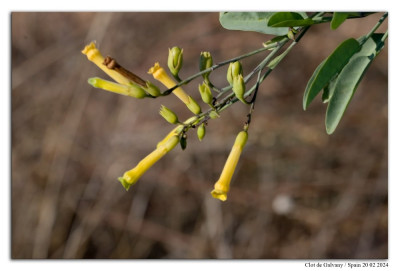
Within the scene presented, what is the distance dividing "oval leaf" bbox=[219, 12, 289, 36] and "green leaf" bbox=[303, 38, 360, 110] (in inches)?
8.2

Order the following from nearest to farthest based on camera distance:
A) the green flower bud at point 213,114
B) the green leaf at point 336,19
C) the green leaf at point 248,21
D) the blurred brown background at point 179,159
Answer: the green leaf at point 336,19 → the green flower bud at point 213,114 → the green leaf at point 248,21 → the blurred brown background at point 179,159

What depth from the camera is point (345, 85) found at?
117 centimetres

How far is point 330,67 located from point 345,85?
0.08 metres

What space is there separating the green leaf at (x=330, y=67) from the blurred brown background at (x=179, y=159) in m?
2.23

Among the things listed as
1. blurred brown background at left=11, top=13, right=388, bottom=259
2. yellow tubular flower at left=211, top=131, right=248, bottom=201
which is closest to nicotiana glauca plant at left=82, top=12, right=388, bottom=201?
yellow tubular flower at left=211, top=131, right=248, bottom=201

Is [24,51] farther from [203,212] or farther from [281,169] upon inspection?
[281,169]

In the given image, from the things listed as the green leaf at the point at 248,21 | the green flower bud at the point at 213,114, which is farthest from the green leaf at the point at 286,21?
the green flower bud at the point at 213,114

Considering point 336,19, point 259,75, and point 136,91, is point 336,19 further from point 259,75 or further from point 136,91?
point 136,91

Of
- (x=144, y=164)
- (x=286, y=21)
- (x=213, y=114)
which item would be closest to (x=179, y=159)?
(x=144, y=164)

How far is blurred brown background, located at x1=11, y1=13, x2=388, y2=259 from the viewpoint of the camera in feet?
11.1

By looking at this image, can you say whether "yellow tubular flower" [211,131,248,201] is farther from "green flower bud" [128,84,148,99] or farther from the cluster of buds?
"green flower bud" [128,84,148,99]

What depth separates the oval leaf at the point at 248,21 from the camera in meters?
1.30

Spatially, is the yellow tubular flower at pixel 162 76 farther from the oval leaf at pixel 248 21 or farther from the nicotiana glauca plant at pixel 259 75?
the oval leaf at pixel 248 21
